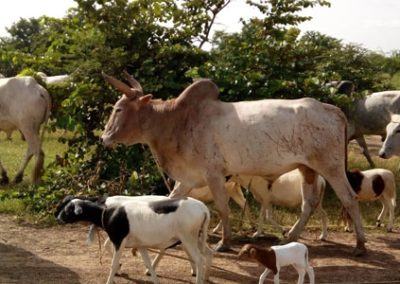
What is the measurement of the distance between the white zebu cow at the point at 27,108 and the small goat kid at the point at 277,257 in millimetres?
6613

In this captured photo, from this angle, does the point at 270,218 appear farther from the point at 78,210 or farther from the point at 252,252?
the point at 78,210

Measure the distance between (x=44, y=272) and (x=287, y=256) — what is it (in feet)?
8.25

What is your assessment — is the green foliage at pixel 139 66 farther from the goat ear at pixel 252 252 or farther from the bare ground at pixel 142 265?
the goat ear at pixel 252 252

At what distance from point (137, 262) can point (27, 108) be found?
527cm

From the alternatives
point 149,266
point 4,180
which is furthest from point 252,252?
point 4,180

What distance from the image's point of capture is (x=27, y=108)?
12.4 metres

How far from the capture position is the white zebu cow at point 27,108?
12336 mm

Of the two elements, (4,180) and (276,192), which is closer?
(276,192)

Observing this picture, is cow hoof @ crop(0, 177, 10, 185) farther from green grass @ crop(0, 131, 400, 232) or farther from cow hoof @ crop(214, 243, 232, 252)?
cow hoof @ crop(214, 243, 232, 252)

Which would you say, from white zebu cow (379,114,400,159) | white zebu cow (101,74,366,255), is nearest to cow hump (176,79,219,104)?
white zebu cow (101,74,366,255)

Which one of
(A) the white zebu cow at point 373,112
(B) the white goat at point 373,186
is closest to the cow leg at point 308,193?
(B) the white goat at point 373,186

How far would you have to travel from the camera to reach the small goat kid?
6.56 metres

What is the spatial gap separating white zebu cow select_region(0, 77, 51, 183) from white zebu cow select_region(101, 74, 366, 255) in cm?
401

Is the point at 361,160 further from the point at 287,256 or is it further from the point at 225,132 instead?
the point at 287,256
